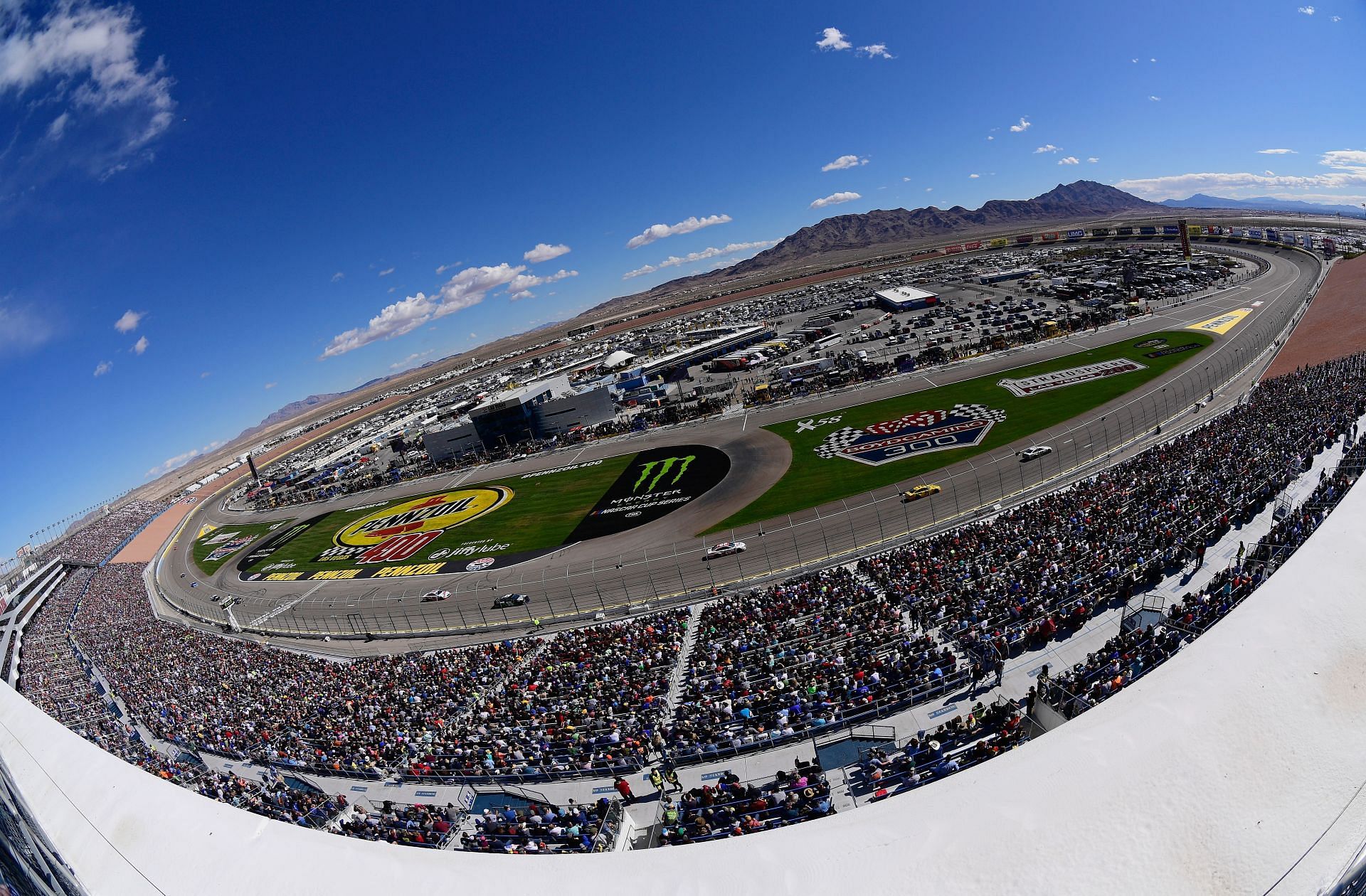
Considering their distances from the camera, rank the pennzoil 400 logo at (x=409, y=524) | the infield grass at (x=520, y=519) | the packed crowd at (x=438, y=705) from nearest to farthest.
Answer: the packed crowd at (x=438, y=705)
the infield grass at (x=520, y=519)
the pennzoil 400 logo at (x=409, y=524)

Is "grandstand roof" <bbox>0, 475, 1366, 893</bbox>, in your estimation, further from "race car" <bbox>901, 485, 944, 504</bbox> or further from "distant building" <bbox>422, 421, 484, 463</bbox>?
"distant building" <bbox>422, 421, 484, 463</bbox>

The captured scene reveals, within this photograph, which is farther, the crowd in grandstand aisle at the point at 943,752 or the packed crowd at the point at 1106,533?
the packed crowd at the point at 1106,533

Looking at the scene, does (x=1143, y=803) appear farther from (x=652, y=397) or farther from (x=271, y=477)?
(x=271, y=477)

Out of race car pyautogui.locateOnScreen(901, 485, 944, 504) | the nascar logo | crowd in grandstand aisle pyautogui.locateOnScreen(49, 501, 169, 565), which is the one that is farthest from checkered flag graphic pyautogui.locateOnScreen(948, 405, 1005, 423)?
crowd in grandstand aisle pyautogui.locateOnScreen(49, 501, 169, 565)

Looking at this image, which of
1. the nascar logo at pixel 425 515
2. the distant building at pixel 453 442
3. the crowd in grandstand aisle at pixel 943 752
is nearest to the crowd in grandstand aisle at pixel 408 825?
the crowd in grandstand aisle at pixel 943 752

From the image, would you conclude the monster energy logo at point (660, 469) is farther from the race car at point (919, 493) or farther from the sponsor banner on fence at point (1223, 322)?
the sponsor banner on fence at point (1223, 322)

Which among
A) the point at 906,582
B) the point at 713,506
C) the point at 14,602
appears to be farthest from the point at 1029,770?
the point at 14,602
